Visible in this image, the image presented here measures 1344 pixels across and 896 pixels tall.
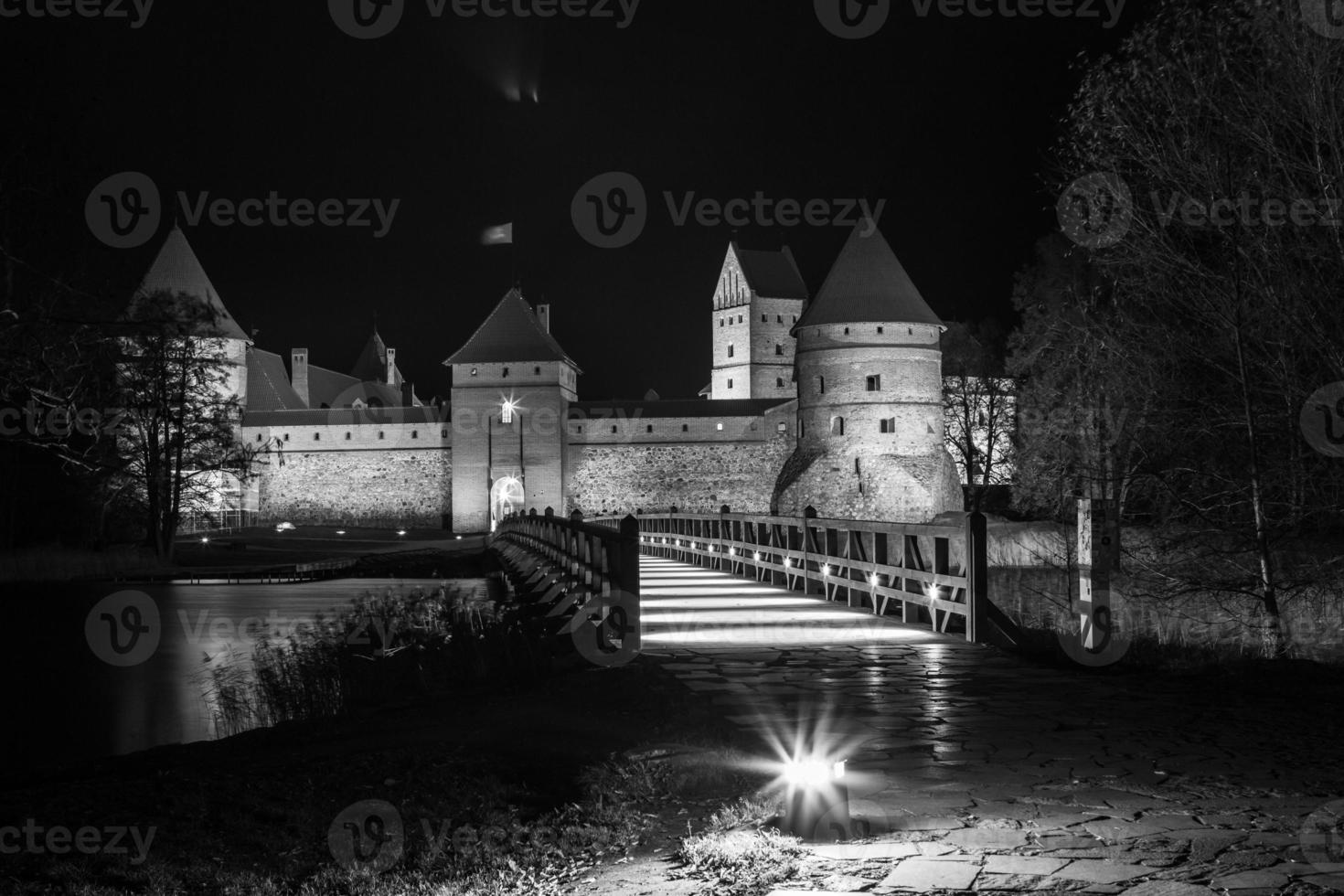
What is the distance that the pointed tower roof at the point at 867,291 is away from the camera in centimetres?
4278

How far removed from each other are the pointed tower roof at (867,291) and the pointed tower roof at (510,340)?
40.3 ft

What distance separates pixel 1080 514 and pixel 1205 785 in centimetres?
376

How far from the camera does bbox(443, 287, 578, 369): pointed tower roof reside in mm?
51281

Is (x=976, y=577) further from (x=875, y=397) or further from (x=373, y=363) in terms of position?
(x=373, y=363)

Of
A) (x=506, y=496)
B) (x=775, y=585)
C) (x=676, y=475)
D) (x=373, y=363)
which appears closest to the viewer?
(x=775, y=585)

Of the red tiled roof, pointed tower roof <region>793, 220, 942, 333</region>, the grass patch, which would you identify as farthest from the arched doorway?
the grass patch

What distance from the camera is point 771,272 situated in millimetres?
70938

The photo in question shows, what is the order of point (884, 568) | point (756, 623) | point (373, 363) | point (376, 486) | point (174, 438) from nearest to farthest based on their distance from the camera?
1. point (756, 623)
2. point (884, 568)
3. point (174, 438)
4. point (376, 486)
5. point (373, 363)

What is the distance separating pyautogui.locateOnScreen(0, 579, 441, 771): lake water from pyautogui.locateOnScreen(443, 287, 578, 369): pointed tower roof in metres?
22.9

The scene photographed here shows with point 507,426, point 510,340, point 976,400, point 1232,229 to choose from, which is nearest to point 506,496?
point 507,426

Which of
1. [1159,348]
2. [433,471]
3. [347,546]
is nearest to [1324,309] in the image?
[1159,348]

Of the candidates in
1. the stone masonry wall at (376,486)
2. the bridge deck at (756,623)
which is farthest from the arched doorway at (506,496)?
the bridge deck at (756,623)

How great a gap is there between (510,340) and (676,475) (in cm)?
920

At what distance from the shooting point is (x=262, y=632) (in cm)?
1922
